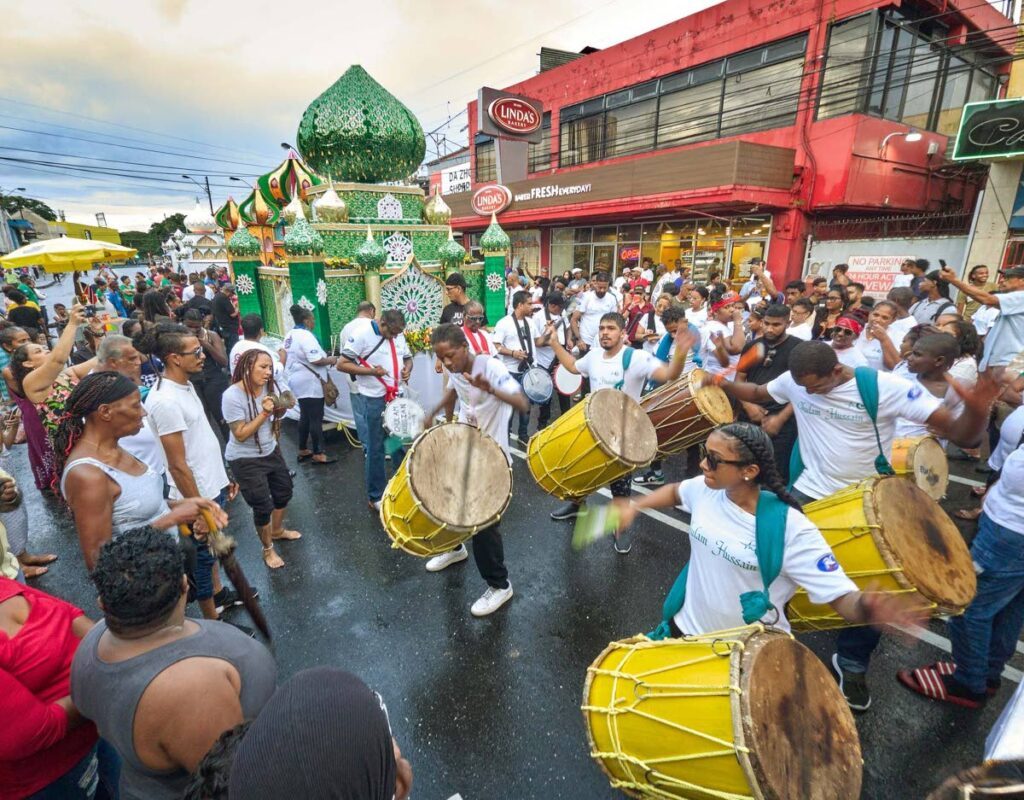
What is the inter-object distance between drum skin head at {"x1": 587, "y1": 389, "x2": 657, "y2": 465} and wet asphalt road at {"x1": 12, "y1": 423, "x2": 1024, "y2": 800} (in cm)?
124

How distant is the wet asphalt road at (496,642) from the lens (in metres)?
2.74

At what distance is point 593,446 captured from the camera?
142 inches

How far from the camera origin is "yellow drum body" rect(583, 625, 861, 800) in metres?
1.68

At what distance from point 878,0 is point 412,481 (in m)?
18.1

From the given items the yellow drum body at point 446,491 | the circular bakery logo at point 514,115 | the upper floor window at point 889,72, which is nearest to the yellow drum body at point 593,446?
the yellow drum body at point 446,491

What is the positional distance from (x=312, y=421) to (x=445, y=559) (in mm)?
3332

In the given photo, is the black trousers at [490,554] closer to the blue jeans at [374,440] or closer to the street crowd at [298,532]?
the street crowd at [298,532]

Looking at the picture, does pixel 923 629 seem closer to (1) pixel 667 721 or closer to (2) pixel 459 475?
(1) pixel 667 721

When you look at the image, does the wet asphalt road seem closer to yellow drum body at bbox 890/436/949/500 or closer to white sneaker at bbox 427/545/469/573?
white sneaker at bbox 427/545/469/573

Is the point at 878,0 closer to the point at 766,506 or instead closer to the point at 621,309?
the point at 621,309

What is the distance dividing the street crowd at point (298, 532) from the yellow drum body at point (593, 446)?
0.80ft

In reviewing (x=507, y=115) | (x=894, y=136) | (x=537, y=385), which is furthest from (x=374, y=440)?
(x=507, y=115)

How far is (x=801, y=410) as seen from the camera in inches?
141

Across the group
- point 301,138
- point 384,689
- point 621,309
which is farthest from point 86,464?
point 621,309
